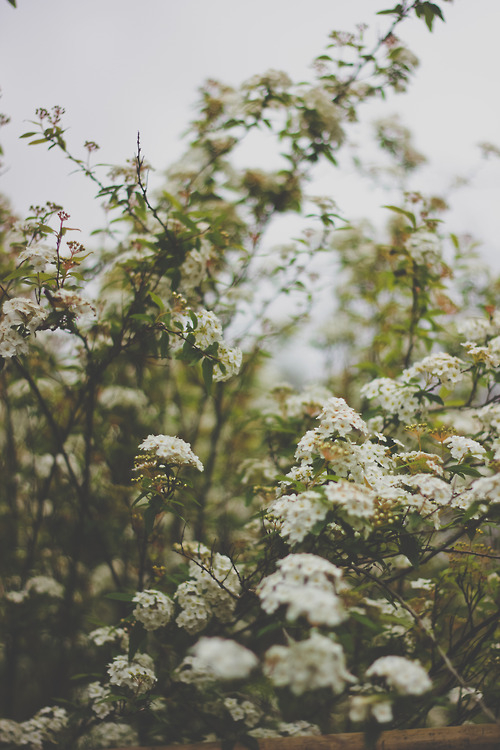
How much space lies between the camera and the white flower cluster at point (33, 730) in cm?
212

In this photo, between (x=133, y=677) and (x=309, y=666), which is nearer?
(x=309, y=666)

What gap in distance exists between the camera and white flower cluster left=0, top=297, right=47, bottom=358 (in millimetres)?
1921

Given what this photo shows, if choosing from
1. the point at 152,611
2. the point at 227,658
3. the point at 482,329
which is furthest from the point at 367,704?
the point at 482,329

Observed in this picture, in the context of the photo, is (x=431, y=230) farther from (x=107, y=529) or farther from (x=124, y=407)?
(x=107, y=529)

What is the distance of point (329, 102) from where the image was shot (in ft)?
9.64

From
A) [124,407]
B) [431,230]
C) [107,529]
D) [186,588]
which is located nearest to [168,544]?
[107,529]

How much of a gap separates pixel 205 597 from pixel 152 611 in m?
0.24

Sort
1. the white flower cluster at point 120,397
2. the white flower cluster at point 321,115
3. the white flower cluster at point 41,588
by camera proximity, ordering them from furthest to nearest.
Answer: the white flower cluster at point 120,397
the white flower cluster at point 41,588
the white flower cluster at point 321,115

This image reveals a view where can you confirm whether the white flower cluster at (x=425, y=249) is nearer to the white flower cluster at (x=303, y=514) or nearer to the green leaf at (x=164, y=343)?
the green leaf at (x=164, y=343)

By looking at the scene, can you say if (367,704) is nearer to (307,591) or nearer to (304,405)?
(307,591)

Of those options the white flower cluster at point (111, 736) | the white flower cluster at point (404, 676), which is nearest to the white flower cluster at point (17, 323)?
the white flower cluster at point (404, 676)

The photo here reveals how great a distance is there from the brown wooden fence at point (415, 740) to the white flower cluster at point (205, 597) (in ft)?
1.39

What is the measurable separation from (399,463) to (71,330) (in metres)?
1.62

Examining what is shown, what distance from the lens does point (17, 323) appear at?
1.93 m
